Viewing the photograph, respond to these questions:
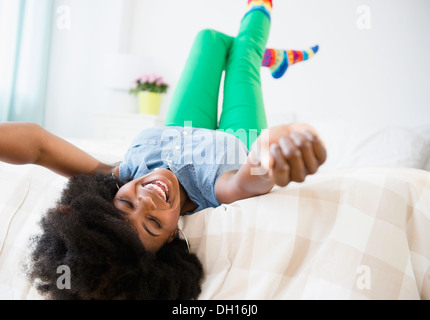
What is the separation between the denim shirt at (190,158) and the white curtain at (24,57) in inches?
66.2

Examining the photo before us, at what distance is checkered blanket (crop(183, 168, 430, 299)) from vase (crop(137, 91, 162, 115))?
2.15 meters

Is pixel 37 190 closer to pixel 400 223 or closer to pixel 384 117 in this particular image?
pixel 400 223

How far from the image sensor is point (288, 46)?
2.62 m

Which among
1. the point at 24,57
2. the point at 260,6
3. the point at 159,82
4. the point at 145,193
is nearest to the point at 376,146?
the point at 260,6

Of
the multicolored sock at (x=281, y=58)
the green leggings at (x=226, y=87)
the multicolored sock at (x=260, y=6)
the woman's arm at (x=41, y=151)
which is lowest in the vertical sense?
the woman's arm at (x=41, y=151)

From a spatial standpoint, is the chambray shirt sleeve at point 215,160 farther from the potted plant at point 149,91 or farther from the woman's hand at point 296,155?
the potted plant at point 149,91

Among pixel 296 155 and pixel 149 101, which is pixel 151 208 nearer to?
pixel 296 155

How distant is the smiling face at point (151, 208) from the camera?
2.85ft

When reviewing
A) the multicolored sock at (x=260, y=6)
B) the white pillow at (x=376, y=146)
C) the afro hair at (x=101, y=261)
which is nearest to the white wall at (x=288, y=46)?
the white pillow at (x=376, y=146)

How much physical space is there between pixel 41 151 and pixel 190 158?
1.49 ft

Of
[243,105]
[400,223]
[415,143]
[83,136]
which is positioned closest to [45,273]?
[400,223]

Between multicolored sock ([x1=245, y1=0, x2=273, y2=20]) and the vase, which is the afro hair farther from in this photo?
the vase

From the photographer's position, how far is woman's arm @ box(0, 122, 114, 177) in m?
0.95

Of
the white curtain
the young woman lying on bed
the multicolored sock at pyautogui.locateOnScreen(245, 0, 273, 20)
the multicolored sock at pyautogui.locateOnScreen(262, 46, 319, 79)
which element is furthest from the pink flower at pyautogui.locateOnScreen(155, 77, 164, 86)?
the young woman lying on bed
